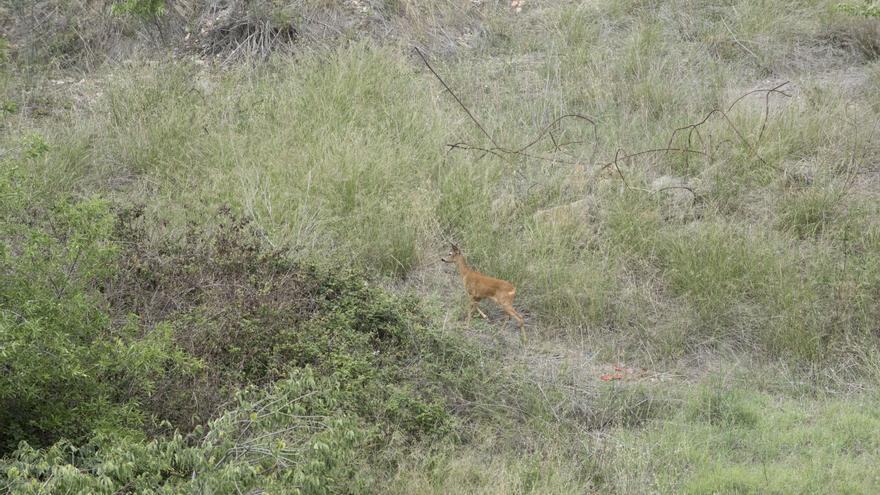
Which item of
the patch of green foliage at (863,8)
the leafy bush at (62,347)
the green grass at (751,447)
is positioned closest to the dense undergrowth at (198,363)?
the leafy bush at (62,347)

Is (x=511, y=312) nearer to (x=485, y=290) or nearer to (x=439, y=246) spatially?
(x=485, y=290)

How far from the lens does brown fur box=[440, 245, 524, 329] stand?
6.92m

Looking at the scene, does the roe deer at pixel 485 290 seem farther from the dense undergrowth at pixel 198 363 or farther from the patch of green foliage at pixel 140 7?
the patch of green foliage at pixel 140 7

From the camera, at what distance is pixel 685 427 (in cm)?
592

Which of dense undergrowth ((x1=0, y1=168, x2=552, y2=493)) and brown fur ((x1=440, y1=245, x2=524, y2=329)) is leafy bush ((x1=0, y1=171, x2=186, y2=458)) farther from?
brown fur ((x1=440, y1=245, x2=524, y2=329))

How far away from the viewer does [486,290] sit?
274 inches

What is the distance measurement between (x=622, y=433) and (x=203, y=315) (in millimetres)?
2357

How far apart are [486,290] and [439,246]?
3.23 feet

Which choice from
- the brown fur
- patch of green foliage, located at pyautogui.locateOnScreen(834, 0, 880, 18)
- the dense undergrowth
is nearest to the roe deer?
the brown fur

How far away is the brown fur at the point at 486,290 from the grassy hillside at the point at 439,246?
7.0 inches

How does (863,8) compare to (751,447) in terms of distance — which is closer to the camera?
(751,447)

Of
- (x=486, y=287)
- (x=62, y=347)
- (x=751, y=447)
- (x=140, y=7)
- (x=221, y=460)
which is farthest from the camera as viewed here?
(x=140, y=7)

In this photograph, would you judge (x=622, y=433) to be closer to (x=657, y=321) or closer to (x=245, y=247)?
(x=657, y=321)

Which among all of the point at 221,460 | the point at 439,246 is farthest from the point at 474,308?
the point at 221,460
